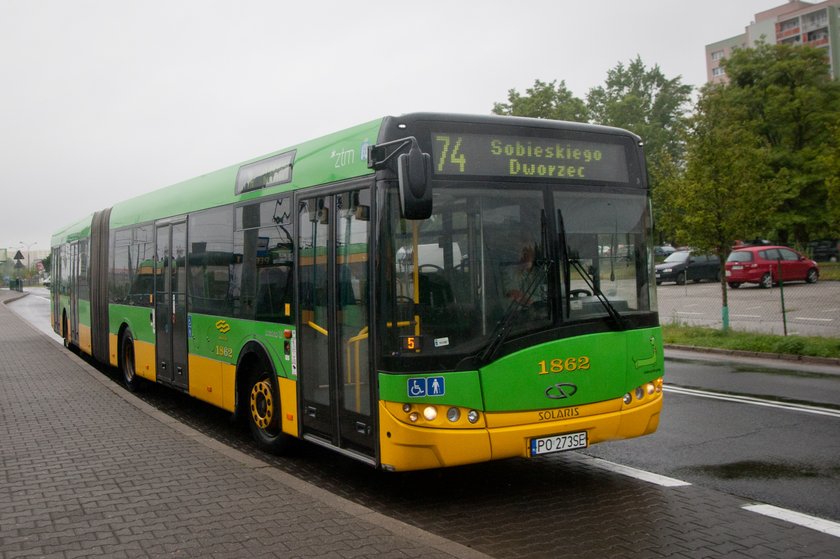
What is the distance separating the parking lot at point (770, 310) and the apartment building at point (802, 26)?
73101 mm

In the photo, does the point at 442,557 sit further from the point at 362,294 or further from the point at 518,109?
the point at 518,109

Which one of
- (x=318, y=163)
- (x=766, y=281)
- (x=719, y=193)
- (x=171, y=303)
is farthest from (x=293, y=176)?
(x=766, y=281)

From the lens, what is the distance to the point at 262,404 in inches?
325

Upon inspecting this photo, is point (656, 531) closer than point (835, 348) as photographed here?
Yes

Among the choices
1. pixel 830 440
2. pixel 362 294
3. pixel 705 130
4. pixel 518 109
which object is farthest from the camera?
pixel 518 109

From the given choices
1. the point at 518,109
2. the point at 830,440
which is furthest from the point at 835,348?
the point at 518,109

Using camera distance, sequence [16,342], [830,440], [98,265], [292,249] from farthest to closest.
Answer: [16,342], [98,265], [830,440], [292,249]

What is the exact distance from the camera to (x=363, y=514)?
562 centimetres

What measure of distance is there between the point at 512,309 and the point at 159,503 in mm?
2943

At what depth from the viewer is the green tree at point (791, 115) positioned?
142 ft

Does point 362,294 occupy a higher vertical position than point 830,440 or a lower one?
higher

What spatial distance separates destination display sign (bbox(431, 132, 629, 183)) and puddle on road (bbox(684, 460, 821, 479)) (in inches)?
104

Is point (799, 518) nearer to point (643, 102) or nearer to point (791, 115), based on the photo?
point (791, 115)

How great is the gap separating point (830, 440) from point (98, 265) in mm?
12053
